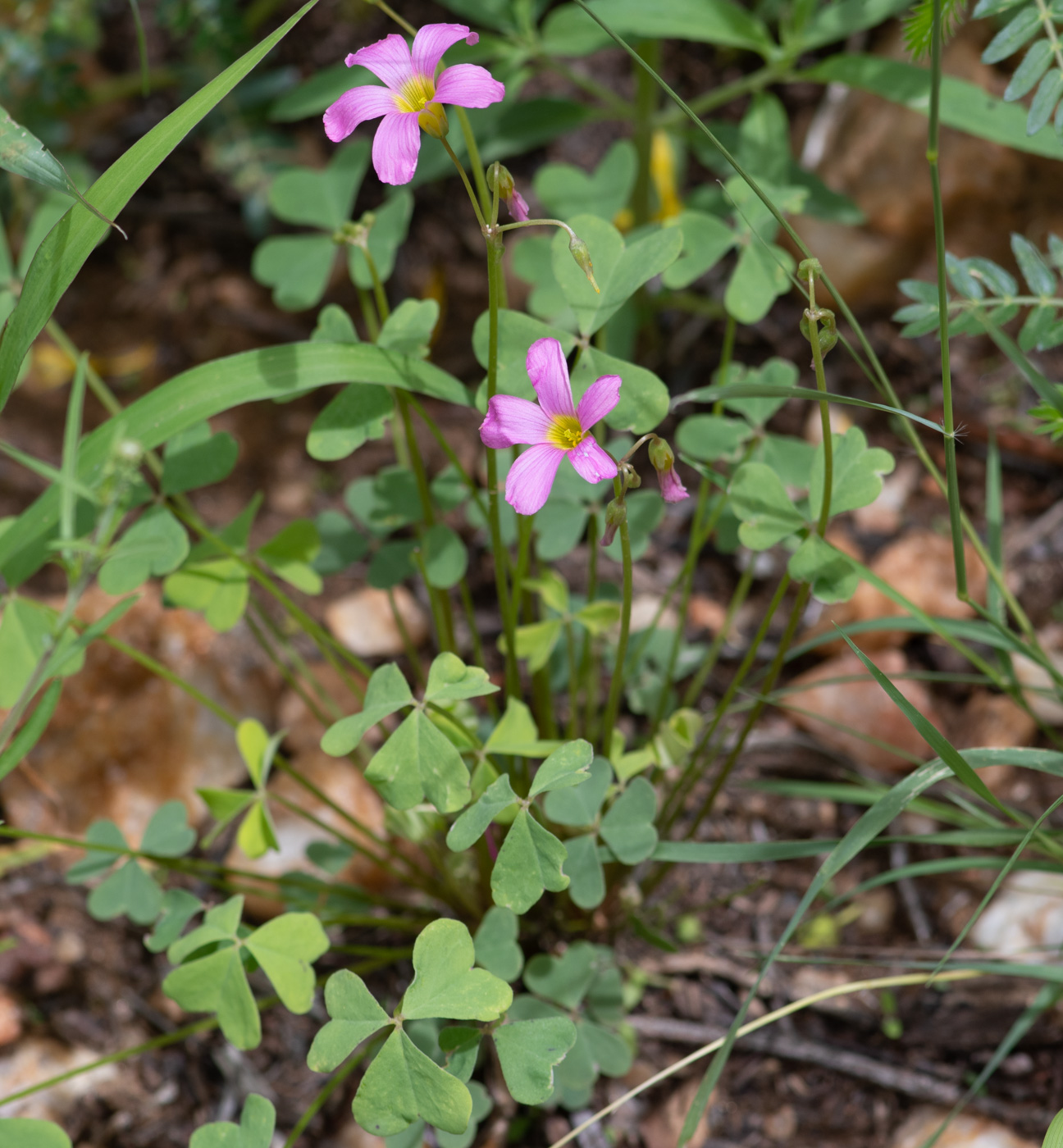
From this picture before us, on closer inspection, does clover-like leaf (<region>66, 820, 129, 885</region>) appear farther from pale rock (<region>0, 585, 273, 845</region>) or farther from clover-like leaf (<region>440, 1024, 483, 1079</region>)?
clover-like leaf (<region>440, 1024, 483, 1079</region>)

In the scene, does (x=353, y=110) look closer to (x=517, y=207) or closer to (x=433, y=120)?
(x=433, y=120)

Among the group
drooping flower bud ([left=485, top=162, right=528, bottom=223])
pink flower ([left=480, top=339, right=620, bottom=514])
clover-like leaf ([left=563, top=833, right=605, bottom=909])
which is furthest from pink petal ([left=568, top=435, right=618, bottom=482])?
clover-like leaf ([left=563, top=833, right=605, bottom=909])

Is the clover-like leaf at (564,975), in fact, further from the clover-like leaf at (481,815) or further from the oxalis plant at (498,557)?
the clover-like leaf at (481,815)

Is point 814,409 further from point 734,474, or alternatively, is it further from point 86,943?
point 86,943

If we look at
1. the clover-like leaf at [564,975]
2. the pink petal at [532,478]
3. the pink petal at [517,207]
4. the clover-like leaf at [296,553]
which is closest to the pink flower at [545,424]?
the pink petal at [532,478]

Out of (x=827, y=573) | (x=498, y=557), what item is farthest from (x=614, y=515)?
(x=827, y=573)

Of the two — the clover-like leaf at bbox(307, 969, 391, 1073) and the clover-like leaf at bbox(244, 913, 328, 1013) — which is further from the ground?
the clover-like leaf at bbox(307, 969, 391, 1073)
